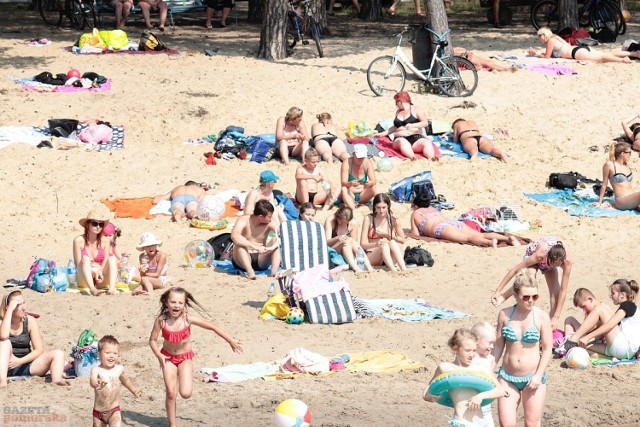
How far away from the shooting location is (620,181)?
14102mm

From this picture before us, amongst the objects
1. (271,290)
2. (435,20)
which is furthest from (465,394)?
(435,20)

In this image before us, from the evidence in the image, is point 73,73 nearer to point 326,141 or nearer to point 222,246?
point 326,141

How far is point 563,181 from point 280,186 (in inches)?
138

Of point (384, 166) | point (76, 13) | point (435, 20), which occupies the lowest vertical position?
point (384, 166)

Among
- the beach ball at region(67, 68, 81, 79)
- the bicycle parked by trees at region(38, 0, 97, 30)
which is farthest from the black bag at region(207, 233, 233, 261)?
the bicycle parked by trees at region(38, 0, 97, 30)

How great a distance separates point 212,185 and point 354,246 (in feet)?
10.4

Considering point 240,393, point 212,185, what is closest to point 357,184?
point 212,185

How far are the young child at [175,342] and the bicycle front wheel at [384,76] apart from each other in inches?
408

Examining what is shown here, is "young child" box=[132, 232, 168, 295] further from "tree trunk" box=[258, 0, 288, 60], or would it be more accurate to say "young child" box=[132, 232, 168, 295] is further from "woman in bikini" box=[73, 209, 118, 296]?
A: "tree trunk" box=[258, 0, 288, 60]

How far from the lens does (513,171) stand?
15.4 m

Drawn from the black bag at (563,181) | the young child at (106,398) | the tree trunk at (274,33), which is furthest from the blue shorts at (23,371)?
the tree trunk at (274,33)

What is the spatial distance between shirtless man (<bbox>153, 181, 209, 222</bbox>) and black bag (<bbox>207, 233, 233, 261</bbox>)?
111cm

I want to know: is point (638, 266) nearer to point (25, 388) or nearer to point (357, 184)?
point (357, 184)

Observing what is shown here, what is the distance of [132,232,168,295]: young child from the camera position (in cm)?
1108
